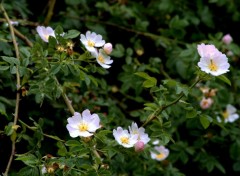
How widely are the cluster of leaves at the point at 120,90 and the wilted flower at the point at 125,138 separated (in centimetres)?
3

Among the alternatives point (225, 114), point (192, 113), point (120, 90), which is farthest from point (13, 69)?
point (225, 114)

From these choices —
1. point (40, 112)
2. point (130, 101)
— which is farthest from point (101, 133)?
point (130, 101)

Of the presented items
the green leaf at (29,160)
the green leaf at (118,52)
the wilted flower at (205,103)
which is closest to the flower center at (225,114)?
the wilted flower at (205,103)

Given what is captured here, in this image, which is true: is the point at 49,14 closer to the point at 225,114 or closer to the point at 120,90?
the point at 120,90

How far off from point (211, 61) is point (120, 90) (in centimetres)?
107

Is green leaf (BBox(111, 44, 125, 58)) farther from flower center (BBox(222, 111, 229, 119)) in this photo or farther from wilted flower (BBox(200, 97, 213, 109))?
flower center (BBox(222, 111, 229, 119))

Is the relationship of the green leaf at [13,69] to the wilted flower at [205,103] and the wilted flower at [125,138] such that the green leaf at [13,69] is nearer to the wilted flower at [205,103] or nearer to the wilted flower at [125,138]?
the wilted flower at [125,138]

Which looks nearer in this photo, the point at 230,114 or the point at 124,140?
the point at 124,140

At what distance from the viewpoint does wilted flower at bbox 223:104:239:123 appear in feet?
8.55

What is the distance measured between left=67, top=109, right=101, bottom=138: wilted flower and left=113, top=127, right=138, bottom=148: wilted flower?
8 cm

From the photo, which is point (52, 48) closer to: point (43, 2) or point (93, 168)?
point (93, 168)

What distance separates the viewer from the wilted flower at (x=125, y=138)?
1672 mm

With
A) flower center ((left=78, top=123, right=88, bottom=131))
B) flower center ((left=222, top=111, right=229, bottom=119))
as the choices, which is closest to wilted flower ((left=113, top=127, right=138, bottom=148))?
flower center ((left=78, top=123, right=88, bottom=131))

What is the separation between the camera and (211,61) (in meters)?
1.63
